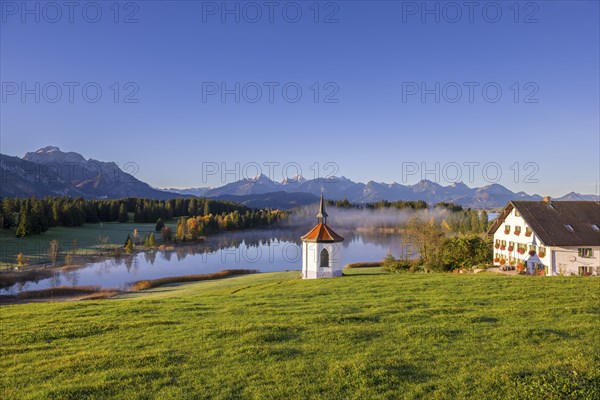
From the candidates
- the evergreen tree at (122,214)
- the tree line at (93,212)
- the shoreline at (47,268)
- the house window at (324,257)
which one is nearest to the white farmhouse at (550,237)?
the house window at (324,257)

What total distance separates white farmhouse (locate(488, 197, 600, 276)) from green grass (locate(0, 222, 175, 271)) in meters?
63.8

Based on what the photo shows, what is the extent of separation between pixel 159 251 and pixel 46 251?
1976 centimetres

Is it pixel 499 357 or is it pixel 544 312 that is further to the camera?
pixel 544 312

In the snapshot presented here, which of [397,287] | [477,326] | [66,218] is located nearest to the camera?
[477,326]

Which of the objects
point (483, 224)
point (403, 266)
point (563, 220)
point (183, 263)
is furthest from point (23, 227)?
point (483, 224)

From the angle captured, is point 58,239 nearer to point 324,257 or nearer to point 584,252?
point 324,257

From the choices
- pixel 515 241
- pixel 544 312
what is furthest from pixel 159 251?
pixel 544 312

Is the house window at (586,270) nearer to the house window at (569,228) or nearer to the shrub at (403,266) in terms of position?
the house window at (569,228)

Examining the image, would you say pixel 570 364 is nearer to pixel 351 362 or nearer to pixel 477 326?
pixel 477 326

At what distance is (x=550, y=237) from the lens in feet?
114

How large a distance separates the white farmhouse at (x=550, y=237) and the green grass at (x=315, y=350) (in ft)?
59.5

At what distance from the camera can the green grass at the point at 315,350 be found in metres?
8.22

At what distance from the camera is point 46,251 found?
7056 cm

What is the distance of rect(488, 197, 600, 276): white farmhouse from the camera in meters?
34.3
